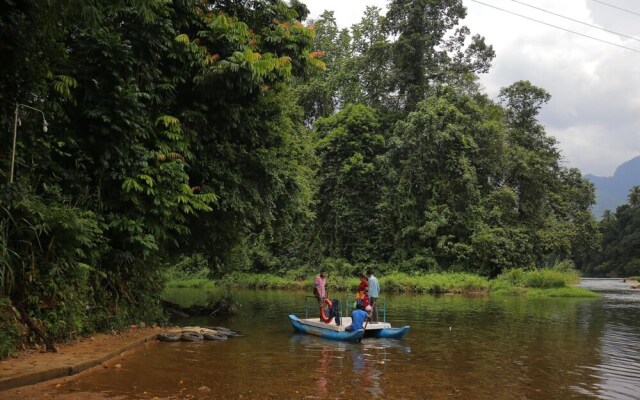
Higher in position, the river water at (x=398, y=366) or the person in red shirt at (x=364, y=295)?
the person in red shirt at (x=364, y=295)

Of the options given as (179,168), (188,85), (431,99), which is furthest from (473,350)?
(431,99)

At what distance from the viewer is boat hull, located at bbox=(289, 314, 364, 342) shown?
46.8 ft

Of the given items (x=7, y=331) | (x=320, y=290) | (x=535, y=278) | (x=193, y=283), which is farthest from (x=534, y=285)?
(x=7, y=331)

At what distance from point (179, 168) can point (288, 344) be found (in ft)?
17.4

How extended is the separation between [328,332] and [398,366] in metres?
4.27

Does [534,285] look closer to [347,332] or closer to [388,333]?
[388,333]

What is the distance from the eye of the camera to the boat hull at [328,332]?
14.3 metres

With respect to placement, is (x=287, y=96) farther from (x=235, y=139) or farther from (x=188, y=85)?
(x=188, y=85)

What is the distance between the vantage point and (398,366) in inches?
439

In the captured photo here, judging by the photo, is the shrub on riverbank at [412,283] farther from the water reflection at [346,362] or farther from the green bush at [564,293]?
the water reflection at [346,362]

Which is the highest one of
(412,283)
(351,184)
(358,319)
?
(351,184)

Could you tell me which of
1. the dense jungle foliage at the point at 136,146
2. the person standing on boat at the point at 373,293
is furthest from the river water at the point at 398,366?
the dense jungle foliage at the point at 136,146

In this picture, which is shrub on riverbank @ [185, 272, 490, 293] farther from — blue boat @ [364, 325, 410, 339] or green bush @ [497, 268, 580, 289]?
blue boat @ [364, 325, 410, 339]

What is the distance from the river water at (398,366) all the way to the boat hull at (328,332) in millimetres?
269
